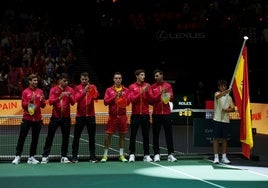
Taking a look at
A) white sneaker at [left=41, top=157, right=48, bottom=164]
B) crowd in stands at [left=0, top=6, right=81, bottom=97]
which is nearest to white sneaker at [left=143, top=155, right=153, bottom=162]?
white sneaker at [left=41, top=157, right=48, bottom=164]

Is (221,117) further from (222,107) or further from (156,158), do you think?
(156,158)

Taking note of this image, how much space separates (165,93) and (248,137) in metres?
2.28

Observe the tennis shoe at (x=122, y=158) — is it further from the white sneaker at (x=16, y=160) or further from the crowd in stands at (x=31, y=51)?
the crowd in stands at (x=31, y=51)

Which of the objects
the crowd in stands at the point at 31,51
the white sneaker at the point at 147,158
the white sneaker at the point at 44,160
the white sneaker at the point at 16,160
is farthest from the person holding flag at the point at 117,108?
the crowd in stands at the point at 31,51

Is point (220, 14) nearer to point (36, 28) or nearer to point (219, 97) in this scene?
point (36, 28)

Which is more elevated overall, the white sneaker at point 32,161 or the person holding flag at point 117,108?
the person holding flag at point 117,108

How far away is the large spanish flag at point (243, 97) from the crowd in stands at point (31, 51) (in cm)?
1435

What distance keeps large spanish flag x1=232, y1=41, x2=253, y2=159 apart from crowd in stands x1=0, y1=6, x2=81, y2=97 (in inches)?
565

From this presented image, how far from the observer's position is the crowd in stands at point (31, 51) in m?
28.5

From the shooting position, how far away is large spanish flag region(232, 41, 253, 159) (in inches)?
590

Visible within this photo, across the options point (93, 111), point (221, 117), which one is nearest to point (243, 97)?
point (221, 117)

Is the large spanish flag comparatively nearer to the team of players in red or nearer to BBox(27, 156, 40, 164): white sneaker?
the team of players in red

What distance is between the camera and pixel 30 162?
588 inches

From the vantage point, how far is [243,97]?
15.1 metres
